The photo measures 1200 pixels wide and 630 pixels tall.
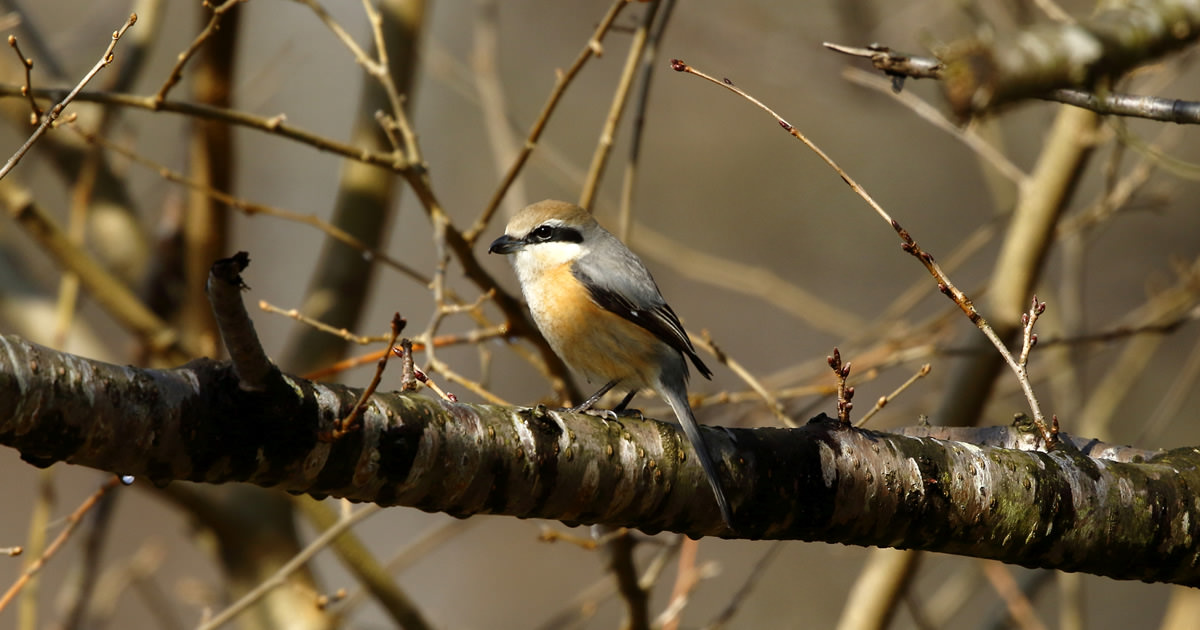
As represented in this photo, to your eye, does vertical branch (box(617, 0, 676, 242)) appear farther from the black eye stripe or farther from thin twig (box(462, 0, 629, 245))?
thin twig (box(462, 0, 629, 245))

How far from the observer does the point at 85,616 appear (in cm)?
418

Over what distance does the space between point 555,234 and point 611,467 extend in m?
1.74

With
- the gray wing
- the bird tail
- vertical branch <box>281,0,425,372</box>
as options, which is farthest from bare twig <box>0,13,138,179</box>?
vertical branch <box>281,0,425,372</box>

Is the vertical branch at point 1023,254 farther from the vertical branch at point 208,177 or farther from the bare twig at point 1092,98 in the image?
the vertical branch at point 208,177

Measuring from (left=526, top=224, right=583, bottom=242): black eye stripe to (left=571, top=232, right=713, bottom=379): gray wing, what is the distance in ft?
0.29

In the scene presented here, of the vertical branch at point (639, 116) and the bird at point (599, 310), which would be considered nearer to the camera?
the bird at point (599, 310)

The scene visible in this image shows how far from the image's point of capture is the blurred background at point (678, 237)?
4352 millimetres

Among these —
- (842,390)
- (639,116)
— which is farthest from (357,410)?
(639,116)

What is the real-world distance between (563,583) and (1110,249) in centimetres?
538

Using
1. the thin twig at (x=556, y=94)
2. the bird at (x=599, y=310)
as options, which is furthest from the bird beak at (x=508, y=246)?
the thin twig at (x=556, y=94)

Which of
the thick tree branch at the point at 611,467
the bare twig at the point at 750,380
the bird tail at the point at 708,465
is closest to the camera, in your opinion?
the thick tree branch at the point at 611,467

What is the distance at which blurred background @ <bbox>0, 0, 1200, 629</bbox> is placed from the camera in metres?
4.35

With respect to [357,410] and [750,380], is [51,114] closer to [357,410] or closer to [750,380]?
[357,410]

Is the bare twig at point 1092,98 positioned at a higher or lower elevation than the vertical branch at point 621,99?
lower
